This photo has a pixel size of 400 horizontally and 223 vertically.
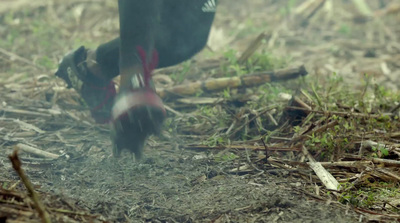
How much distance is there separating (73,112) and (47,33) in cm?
193

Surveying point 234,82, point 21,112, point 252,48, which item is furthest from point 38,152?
point 252,48

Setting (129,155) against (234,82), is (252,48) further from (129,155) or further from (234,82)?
(129,155)

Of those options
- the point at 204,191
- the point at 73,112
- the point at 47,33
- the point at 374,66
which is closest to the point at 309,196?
the point at 204,191

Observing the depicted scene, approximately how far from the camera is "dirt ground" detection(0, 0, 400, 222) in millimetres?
1920

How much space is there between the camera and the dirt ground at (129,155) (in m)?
1.92

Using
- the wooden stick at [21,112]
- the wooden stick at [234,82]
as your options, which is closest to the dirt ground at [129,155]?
the wooden stick at [21,112]

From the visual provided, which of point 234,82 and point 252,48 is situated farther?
point 252,48

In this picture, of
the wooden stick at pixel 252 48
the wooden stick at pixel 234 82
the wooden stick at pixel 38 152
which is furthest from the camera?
the wooden stick at pixel 252 48

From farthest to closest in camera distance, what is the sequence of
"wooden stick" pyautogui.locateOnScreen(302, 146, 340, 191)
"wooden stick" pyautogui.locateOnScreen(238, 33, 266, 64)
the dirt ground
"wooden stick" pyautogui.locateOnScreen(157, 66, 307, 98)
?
"wooden stick" pyautogui.locateOnScreen(238, 33, 266, 64)
"wooden stick" pyautogui.locateOnScreen(157, 66, 307, 98)
"wooden stick" pyautogui.locateOnScreen(302, 146, 340, 191)
the dirt ground

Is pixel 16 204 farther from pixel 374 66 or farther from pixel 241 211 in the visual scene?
pixel 374 66

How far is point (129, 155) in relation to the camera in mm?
2557

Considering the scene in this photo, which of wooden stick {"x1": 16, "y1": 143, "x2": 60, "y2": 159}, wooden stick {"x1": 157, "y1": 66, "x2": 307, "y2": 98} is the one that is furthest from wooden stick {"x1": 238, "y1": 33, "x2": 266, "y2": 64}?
wooden stick {"x1": 16, "y1": 143, "x2": 60, "y2": 159}

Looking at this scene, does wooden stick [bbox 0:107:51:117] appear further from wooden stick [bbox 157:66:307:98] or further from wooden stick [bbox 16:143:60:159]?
wooden stick [bbox 157:66:307:98]

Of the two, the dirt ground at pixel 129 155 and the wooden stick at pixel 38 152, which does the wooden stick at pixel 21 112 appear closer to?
the dirt ground at pixel 129 155
